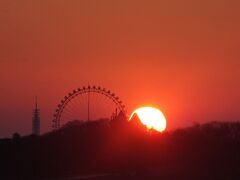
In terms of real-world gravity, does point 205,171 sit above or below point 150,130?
below

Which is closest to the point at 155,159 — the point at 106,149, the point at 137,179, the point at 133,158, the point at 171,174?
the point at 133,158

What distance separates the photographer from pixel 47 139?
441 ft

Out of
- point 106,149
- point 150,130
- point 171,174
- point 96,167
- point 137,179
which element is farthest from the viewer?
point 150,130

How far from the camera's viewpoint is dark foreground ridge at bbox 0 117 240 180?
340 ft

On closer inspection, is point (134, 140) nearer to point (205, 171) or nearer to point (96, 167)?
point (96, 167)

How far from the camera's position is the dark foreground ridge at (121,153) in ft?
340

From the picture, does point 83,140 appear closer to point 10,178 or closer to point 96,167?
point 96,167

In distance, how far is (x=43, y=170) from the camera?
360 feet

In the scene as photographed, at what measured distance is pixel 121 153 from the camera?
122125 millimetres

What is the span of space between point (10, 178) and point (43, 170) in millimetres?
8954

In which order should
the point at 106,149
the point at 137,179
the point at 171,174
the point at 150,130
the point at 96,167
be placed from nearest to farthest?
1. the point at 137,179
2. the point at 171,174
3. the point at 96,167
4. the point at 106,149
5. the point at 150,130

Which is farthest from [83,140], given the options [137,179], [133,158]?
[137,179]

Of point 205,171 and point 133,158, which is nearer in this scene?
point 205,171

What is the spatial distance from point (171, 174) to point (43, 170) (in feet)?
56.1
